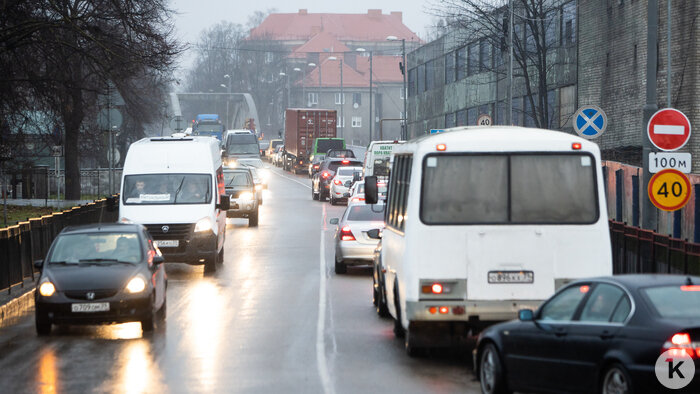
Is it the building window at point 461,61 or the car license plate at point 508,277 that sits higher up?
the building window at point 461,61

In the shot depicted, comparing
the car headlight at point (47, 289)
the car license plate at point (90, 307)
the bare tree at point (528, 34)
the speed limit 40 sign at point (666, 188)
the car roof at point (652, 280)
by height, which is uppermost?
the bare tree at point (528, 34)

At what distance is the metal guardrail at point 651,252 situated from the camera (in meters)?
15.7

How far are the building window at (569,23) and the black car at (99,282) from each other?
34140mm

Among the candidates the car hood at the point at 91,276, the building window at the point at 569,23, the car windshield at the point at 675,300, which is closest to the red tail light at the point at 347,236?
the car hood at the point at 91,276

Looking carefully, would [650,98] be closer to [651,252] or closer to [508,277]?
[651,252]

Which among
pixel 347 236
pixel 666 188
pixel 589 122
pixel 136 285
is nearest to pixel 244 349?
pixel 136 285

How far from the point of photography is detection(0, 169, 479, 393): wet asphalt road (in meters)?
11.8

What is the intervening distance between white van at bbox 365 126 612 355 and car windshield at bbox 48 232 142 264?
5.00 metres

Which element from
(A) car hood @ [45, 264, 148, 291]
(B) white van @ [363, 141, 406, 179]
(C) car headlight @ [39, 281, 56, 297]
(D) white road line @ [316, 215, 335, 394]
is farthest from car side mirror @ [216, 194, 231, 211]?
(B) white van @ [363, 141, 406, 179]

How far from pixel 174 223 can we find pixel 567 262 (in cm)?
1288

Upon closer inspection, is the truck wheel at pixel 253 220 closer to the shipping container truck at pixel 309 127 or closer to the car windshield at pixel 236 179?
the car windshield at pixel 236 179

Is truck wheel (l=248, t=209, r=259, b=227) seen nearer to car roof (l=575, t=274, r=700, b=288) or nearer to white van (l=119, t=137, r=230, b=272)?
white van (l=119, t=137, r=230, b=272)

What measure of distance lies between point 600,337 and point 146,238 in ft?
31.1

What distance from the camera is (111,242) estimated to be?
664 inches
